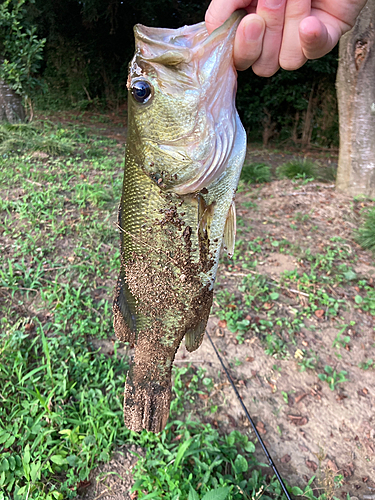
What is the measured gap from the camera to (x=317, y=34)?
3.43 feet

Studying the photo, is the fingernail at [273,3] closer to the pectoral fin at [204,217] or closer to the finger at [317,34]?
the finger at [317,34]

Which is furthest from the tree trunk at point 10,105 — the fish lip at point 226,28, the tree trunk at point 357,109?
the fish lip at point 226,28

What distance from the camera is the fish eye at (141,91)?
1193 mm

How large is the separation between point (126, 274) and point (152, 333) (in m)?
0.31

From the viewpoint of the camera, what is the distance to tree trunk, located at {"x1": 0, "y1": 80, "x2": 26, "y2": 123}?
249 inches

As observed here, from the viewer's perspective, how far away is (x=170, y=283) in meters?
1.41

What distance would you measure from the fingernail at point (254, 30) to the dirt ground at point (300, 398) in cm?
260

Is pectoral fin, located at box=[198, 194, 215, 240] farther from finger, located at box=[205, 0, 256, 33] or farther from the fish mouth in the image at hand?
finger, located at box=[205, 0, 256, 33]

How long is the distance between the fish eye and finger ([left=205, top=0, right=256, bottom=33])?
335mm

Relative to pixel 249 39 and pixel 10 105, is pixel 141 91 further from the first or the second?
pixel 10 105

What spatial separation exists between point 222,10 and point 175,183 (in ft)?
2.24

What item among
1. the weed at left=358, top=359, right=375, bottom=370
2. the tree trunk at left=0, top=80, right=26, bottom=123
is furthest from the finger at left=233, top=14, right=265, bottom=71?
the tree trunk at left=0, top=80, right=26, bottom=123

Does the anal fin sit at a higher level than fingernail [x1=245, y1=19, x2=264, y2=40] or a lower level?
lower

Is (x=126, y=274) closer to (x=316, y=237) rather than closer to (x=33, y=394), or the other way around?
(x=33, y=394)
